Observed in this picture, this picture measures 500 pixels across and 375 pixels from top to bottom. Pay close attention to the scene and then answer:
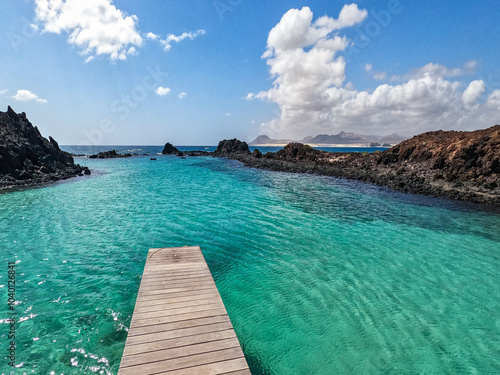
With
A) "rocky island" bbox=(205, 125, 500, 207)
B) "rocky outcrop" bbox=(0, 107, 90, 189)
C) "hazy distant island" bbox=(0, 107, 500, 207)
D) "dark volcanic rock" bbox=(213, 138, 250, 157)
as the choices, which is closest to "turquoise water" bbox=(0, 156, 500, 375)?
"rocky island" bbox=(205, 125, 500, 207)

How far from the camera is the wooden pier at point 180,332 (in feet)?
15.5

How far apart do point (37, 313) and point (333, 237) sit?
1518 cm

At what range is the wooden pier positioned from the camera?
15.5 feet

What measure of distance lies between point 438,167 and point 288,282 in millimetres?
37619

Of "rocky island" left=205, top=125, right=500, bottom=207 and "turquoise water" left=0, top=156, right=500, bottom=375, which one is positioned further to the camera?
"rocky island" left=205, top=125, right=500, bottom=207

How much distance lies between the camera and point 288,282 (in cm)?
1057

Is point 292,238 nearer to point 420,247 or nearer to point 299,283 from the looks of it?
point 299,283

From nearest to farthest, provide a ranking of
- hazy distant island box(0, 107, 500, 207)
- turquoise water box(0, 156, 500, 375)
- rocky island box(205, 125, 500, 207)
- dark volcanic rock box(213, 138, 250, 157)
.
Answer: turquoise water box(0, 156, 500, 375)
rocky island box(205, 125, 500, 207)
hazy distant island box(0, 107, 500, 207)
dark volcanic rock box(213, 138, 250, 157)

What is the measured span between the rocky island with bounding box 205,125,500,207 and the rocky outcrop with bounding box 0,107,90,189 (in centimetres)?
4271

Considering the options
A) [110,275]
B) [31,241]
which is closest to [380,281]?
[110,275]

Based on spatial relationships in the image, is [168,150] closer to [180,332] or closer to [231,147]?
[231,147]

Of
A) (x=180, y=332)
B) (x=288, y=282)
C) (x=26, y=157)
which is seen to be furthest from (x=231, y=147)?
(x=180, y=332)

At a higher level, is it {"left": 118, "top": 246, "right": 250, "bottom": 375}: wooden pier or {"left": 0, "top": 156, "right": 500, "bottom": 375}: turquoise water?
{"left": 118, "top": 246, "right": 250, "bottom": 375}: wooden pier

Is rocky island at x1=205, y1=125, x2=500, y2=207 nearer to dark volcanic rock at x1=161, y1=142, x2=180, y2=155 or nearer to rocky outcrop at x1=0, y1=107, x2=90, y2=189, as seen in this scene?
rocky outcrop at x1=0, y1=107, x2=90, y2=189
